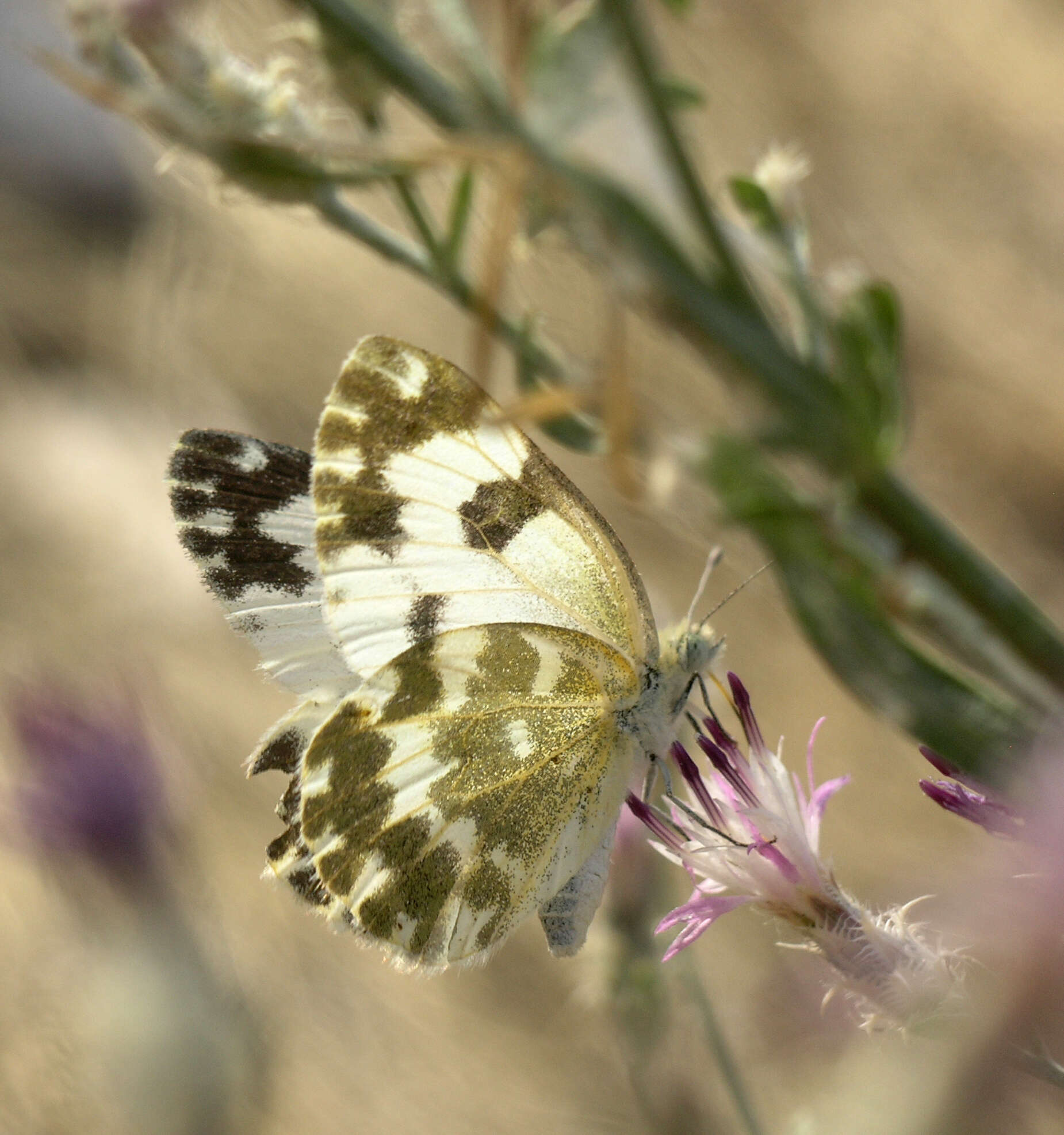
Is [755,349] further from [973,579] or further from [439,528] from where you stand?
[439,528]

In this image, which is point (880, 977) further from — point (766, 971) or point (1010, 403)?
point (1010, 403)

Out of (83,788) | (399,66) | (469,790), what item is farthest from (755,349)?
(83,788)

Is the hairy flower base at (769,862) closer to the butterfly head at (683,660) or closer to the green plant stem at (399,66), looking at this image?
the butterfly head at (683,660)

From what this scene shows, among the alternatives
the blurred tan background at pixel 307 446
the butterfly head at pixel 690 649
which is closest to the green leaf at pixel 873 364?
the butterfly head at pixel 690 649

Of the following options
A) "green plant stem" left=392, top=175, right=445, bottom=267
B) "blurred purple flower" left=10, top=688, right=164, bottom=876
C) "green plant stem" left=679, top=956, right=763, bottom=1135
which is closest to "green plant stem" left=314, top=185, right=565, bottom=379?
"green plant stem" left=392, top=175, right=445, bottom=267

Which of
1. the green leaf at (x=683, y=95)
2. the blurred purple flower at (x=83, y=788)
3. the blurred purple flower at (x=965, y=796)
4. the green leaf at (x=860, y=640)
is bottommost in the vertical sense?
the blurred purple flower at (x=83, y=788)

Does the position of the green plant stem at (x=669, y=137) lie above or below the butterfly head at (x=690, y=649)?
above

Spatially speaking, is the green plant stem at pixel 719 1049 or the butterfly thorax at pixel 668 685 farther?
the green plant stem at pixel 719 1049
